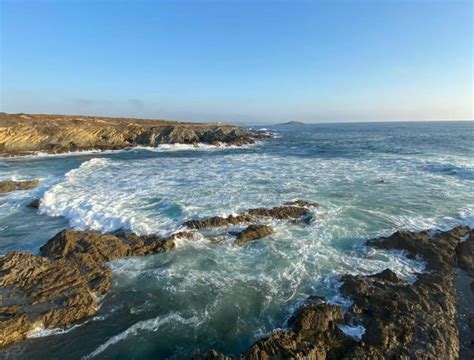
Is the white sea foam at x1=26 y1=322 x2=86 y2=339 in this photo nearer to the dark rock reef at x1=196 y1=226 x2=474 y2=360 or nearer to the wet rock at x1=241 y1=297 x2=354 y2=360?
the dark rock reef at x1=196 y1=226 x2=474 y2=360

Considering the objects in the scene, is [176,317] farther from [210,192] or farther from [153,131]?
[153,131]

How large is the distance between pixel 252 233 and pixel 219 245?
136 cm

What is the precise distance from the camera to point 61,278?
929 cm

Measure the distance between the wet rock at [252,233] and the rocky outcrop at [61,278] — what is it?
6.21 feet

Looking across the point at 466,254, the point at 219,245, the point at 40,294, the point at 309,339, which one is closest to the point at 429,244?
the point at 466,254

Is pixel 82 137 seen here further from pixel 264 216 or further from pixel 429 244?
pixel 429 244

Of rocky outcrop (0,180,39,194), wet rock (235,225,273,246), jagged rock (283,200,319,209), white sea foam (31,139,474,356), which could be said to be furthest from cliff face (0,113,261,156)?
wet rock (235,225,273,246)

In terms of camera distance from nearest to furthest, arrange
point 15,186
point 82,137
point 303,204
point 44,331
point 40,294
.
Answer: point 44,331
point 40,294
point 303,204
point 15,186
point 82,137

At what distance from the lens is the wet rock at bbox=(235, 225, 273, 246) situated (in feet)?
39.3

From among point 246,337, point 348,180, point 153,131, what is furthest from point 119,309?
point 153,131

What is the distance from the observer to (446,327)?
7.12 m

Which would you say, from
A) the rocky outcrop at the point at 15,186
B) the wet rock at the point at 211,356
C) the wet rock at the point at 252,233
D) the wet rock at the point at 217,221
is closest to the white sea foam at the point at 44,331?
the wet rock at the point at 211,356

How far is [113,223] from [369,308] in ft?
33.7

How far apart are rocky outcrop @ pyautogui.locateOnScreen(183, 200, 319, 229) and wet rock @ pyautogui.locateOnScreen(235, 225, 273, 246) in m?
1.06
